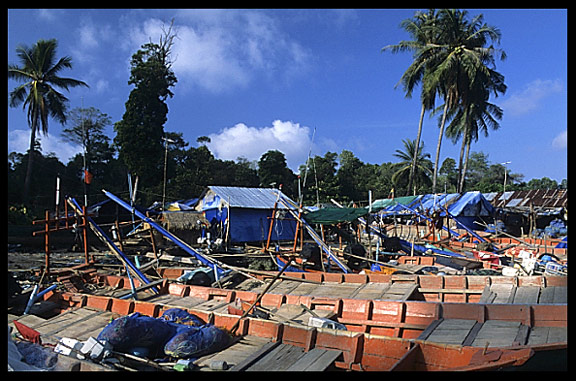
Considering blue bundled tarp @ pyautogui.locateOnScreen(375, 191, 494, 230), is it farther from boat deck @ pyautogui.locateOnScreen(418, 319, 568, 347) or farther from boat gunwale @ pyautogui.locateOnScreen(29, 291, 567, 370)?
boat gunwale @ pyautogui.locateOnScreen(29, 291, 567, 370)

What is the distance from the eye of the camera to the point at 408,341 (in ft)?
17.0

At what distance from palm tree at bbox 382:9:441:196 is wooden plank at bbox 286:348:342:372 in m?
26.3

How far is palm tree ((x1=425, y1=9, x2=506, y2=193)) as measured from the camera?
27297mm

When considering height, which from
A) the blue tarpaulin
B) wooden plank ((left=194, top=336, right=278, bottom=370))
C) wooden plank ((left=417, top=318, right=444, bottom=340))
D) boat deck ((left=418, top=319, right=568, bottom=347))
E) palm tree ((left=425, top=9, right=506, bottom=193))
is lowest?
wooden plank ((left=194, top=336, right=278, bottom=370))

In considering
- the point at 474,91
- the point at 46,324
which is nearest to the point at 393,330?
the point at 46,324


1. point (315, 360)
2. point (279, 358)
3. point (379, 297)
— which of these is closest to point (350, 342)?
point (315, 360)

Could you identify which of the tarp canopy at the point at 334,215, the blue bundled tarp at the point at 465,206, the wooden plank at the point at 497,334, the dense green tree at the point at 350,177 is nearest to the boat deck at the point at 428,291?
the wooden plank at the point at 497,334

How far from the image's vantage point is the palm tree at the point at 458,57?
27297mm

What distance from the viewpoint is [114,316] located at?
7824 mm

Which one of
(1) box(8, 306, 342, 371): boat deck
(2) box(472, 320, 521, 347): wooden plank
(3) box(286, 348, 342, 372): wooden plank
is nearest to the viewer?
(3) box(286, 348, 342, 372): wooden plank

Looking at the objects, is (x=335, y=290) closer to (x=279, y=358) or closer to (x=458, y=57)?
(x=279, y=358)

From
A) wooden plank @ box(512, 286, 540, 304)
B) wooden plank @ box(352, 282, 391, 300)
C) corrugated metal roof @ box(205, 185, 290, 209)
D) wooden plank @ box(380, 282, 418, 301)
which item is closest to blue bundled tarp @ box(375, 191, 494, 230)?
corrugated metal roof @ box(205, 185, 290, 209)

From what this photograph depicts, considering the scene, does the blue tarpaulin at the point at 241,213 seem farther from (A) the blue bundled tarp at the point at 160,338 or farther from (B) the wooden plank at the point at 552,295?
(A) the blue bundled tarp at the point at 160,338

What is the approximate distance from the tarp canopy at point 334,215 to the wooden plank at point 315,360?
305 inches
